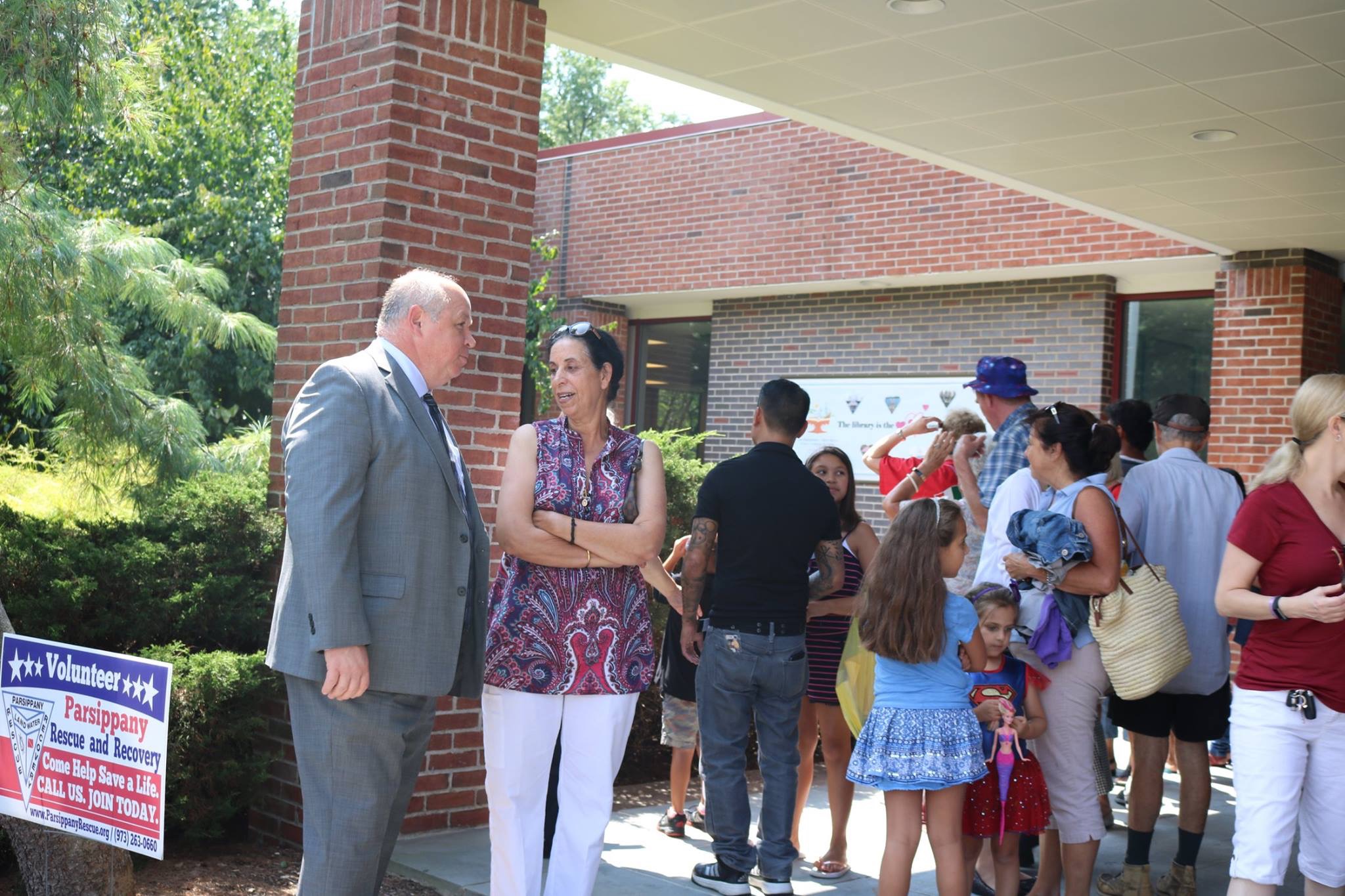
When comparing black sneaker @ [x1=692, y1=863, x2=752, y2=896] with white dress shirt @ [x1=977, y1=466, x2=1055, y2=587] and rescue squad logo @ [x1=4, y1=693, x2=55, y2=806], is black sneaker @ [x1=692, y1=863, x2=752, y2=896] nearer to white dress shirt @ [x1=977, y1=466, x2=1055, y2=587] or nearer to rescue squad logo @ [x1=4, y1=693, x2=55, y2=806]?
white dress shirt @ [x1=977, y1=466, x2=1055, y2=587]

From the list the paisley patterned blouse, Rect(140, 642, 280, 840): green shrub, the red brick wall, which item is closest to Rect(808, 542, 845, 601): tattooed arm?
the paisley patterned blouse

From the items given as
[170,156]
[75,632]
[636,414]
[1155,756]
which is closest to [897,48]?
[1155,756]

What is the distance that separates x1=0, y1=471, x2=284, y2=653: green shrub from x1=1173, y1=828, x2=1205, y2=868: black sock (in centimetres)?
403

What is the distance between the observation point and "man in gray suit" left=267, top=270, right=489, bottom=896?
129 inches

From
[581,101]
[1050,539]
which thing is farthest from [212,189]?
[581,101]

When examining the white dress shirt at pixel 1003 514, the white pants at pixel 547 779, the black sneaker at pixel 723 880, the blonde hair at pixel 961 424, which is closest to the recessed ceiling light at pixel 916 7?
the blonde hair at pixel 961 424

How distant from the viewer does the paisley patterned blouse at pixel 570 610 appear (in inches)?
158

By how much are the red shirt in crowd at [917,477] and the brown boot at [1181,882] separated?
6.18ft

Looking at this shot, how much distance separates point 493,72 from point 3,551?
2857 mm

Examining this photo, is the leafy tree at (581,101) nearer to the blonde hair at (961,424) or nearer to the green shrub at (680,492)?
the green shrub at (680,492)

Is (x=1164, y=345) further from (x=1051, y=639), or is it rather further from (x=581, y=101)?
(x=581, y=101)

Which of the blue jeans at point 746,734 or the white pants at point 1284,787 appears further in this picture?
the blue jeans at point 746,734

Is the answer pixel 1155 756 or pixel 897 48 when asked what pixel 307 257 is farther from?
pixel 1155 756

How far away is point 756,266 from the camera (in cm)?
1417
